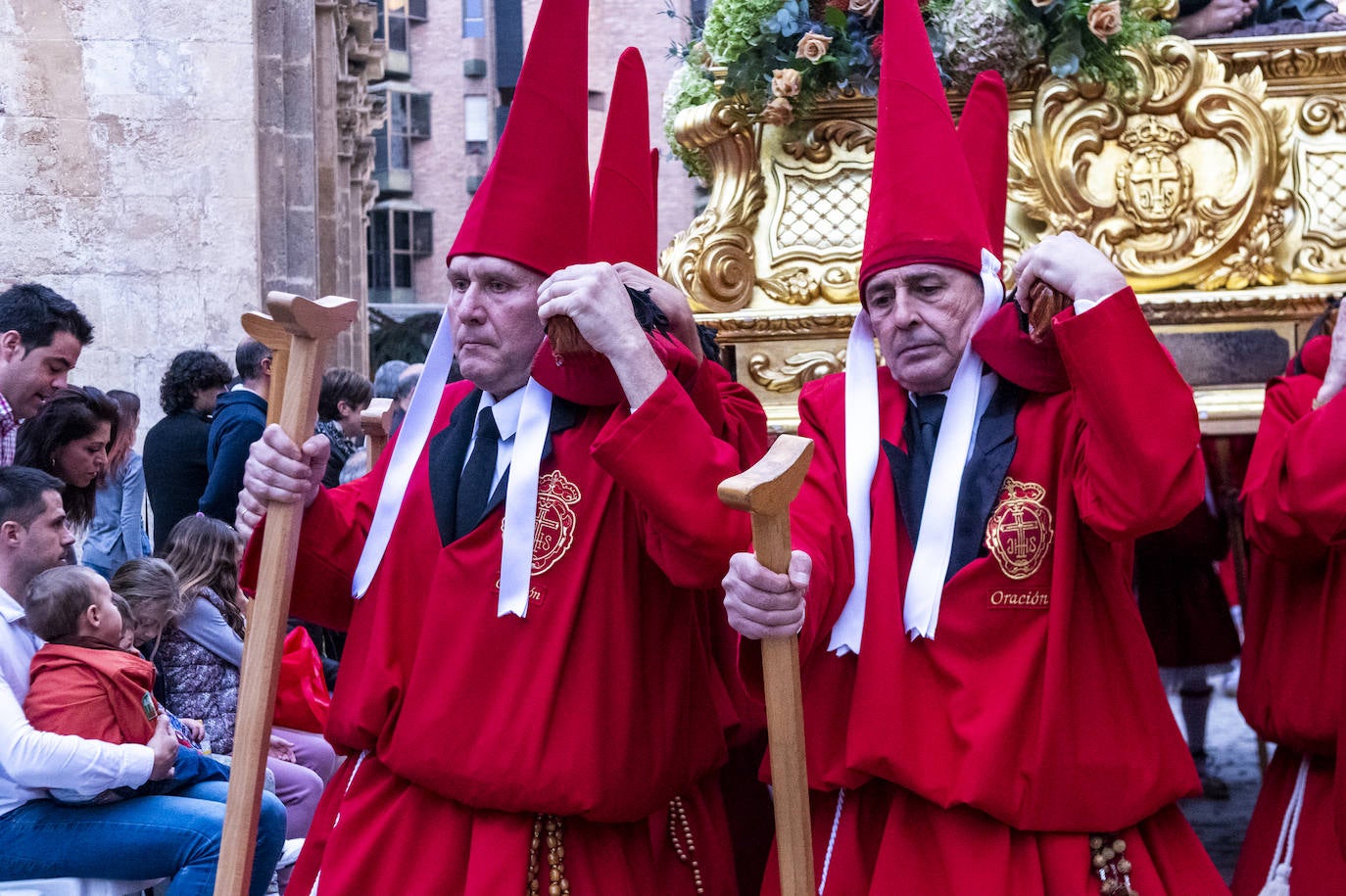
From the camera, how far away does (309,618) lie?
9.78 feet

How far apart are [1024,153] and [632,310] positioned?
2.41m

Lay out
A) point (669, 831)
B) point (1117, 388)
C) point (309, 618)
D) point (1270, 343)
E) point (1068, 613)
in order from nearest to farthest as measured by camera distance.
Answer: point (1117, 388) → point (1068, 613) → point (669, 831) → point (309, 618) → point (1270, 343)

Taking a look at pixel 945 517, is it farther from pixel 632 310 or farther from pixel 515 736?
pixel 515 736

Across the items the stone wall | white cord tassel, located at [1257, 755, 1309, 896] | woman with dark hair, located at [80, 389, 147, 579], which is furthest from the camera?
the stone wall

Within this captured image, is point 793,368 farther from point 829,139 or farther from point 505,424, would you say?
point 505,424

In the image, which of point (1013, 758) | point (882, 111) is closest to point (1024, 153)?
point (882, 111)

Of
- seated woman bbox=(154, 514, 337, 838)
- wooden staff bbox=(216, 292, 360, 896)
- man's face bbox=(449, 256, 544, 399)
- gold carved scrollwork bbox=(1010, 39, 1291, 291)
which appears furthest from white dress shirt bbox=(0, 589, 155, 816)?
gold carved scrollwork bbox=(1010, 39, 1291, 291)

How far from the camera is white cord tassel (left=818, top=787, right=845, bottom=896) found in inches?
101

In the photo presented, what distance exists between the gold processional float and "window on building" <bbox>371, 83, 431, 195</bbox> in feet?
114

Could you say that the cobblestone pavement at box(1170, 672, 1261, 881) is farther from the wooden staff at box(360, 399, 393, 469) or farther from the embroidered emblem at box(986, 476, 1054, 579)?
the wooden staff at box(360, 399, 393, 469)

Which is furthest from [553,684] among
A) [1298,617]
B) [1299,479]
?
[1298,617]

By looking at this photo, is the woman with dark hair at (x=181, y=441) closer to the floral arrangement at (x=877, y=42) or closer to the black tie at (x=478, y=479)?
the floral arrangement at (x=877, y=42)

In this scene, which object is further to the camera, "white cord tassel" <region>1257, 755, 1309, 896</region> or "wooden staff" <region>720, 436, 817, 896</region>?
"white cord tassel" <region>1257, 755, 1309, 896</region>

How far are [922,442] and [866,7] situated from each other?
2162mm
